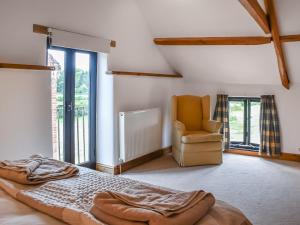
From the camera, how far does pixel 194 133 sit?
15.5ft

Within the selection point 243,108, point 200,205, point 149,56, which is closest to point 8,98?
point 200,205

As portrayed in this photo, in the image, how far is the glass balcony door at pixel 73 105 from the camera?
361 cm

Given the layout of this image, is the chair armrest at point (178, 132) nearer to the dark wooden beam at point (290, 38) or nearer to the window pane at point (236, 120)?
the window pane at point (236, 120)

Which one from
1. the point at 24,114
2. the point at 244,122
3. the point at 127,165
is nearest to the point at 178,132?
the point at 127,165

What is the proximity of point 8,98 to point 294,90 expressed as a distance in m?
4.23

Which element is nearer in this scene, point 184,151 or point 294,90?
point 184,151

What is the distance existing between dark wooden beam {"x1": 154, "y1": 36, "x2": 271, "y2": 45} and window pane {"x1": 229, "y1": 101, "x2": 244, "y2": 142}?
5.15 ft

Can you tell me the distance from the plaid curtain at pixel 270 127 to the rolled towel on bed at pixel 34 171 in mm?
3972

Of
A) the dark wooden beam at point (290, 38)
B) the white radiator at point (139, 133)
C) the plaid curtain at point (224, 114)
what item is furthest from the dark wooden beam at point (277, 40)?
the white radiator at point (139, 133)

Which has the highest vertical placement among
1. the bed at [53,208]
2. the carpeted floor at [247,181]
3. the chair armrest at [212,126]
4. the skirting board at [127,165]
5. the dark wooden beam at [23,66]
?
the dark wooden beam at [23,66]

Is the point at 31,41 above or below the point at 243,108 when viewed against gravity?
above

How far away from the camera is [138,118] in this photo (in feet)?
14.5

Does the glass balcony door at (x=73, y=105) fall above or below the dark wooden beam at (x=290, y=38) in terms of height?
below

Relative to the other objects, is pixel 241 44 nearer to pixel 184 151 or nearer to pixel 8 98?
pixel 184 151
